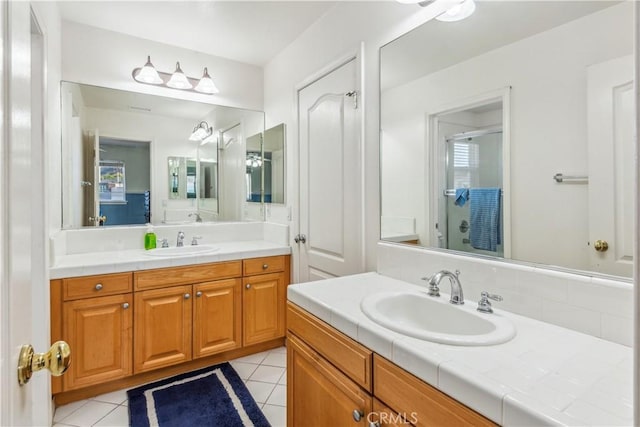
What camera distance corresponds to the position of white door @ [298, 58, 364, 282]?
1.94 m

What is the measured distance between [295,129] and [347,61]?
70 cm

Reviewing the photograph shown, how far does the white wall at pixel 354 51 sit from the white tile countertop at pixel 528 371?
0.90 metres

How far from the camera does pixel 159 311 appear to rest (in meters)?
2.09

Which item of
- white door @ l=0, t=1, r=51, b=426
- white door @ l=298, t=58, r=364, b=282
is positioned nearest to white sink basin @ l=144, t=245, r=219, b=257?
white door @ l=298, t=58, r=364, b=282


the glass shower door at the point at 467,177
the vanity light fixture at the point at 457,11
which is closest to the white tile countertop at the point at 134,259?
the glass shower door at the point at 467,177

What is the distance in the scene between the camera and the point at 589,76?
1.01 meters

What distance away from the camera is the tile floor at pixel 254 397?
5.84 ft

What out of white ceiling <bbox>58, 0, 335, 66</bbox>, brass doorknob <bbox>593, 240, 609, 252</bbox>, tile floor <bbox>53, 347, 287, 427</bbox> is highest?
white ceiling <bbox>58, 0, 335, 66</bbox>

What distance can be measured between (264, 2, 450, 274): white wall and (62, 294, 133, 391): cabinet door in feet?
4.15

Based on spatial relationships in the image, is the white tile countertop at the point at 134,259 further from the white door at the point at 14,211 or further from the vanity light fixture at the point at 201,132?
the white door at the point at 14,211

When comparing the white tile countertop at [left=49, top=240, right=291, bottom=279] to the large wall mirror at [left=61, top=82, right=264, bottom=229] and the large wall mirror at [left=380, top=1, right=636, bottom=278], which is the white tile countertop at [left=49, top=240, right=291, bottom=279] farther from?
the large wall mirror at [left=380, top=1, right=636, bottom=278]

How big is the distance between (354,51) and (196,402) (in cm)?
225

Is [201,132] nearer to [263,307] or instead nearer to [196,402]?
[263,307]

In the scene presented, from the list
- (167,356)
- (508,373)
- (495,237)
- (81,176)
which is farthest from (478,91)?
(81,176)
